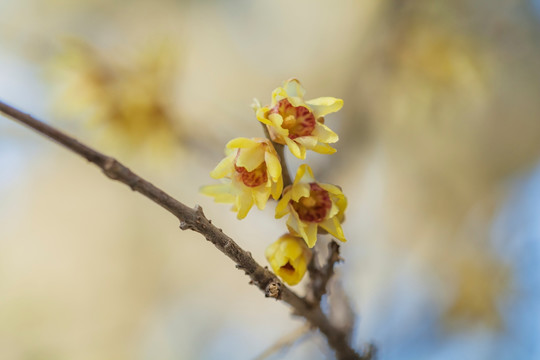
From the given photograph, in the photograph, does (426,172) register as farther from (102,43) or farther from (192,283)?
(102,43)

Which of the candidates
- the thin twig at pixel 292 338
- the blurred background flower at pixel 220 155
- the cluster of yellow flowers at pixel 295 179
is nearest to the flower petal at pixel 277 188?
the cluster of yellow flowers at pixel 295 179

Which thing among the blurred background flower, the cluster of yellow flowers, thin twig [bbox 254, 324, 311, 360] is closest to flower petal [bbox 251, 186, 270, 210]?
the cluster of yellow flowers

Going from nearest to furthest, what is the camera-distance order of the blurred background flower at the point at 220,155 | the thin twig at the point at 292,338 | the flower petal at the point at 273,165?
the flower petal at the point at 273,165 → the thin twig at the point at 292,338 → the blurred background flower at the point at 220,155

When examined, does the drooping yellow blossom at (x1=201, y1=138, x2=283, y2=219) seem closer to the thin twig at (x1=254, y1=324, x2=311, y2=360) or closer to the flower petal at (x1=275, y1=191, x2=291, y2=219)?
the flower petal at (x1=275, y1=191, x2=291, y2=219)

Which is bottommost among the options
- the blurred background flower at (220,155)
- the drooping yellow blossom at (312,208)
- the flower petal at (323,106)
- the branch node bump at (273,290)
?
the branch node bump at (273,290)

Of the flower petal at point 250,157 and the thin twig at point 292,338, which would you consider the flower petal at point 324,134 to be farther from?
the thin twig at point 292,338

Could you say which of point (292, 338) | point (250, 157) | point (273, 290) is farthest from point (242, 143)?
point (292, 338)

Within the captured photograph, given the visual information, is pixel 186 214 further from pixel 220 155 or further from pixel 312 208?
pixel 220 155
